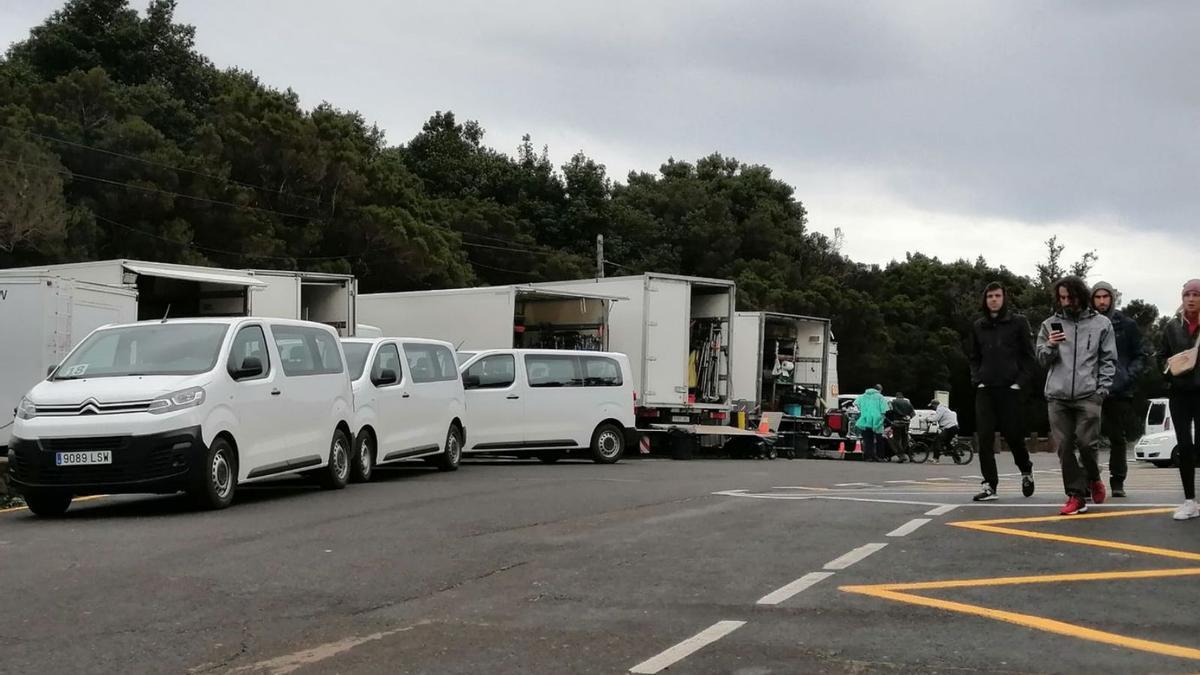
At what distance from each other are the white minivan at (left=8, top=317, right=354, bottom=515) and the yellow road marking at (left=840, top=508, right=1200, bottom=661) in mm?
6607

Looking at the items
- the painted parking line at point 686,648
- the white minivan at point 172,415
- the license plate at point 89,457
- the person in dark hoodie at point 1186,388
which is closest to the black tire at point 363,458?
the white minivan at point 172,415

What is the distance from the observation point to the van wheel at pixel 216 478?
12078 millimetres

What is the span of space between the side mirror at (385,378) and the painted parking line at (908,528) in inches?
322

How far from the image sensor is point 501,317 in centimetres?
2539

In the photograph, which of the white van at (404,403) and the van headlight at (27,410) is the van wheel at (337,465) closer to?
the white van at (404,403)

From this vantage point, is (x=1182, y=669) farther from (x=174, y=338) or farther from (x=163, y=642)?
(x=174, y=338)

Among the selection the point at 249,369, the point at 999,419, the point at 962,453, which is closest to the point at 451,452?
the point at 249,369

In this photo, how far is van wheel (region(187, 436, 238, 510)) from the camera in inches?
476

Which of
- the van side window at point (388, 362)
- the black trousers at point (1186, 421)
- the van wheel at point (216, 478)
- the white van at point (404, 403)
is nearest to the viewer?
the black trousers at point (1186, 421)

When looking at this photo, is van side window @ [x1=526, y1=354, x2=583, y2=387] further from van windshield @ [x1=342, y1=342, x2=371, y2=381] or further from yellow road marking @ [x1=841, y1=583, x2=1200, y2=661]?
yellow road marking @ [x1=841, y1=583, x2=1200, y2=661]

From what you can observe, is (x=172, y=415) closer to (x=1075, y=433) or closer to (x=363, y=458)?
(x=363, y=458)

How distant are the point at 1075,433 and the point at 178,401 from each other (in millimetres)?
7649

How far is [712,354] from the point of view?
28.1 meters

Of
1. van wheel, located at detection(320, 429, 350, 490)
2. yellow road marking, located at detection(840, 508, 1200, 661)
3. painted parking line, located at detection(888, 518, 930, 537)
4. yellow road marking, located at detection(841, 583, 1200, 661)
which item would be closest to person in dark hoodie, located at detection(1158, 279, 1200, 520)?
yellow road marking, located at detection(840, 508, 1200, 661)
